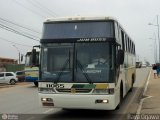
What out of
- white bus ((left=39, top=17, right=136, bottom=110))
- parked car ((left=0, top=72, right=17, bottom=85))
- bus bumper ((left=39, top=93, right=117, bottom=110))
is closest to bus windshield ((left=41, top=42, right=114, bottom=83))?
white bus ((left=39, top=17, right=136, bottom=110))

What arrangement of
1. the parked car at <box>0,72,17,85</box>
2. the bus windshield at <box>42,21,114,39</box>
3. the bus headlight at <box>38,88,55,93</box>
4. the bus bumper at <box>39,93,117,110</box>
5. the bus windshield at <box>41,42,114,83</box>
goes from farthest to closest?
the parked car at <box>0,72,17,85</box> < the bus windshield at <box>42,21,114,39</box> < the bus headlight at <box>38,88,55,93</box> < the bus windshield at <box>41,42,114,83</box> < the bus bumper at <box>39,93,117,110</box>

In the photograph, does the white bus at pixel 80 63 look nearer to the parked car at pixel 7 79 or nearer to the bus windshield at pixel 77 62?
the bus windshield at pixel 77 62

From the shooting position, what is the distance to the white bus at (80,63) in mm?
12977

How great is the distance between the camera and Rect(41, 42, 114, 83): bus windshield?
13.2 meters

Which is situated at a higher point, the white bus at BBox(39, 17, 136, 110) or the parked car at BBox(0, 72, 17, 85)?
the white bus at BBox(39, 17, 136, 110)

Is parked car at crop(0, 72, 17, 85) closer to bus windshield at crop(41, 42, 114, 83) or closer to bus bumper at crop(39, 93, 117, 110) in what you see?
bus windshield at crop(41, 42, 114, 83)

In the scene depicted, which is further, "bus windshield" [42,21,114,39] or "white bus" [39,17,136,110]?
"bus windshield" [42,21,114,39]

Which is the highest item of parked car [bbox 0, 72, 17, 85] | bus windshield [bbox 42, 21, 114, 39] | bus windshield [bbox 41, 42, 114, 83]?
bus windshield [bbox 42, 21, 114, 39]

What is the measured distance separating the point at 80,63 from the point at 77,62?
10cm

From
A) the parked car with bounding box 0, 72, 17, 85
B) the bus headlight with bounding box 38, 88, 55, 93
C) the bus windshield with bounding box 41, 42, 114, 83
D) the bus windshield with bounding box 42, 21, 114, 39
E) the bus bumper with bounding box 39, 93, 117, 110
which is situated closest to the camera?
the bus bumper with bounding box 39, 93, 117, 110

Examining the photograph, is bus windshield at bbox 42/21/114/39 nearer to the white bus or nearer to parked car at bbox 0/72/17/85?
the white bus

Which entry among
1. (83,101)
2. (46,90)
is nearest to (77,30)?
(46,90)

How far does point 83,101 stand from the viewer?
1294 centimetres

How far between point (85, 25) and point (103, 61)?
1494mm
